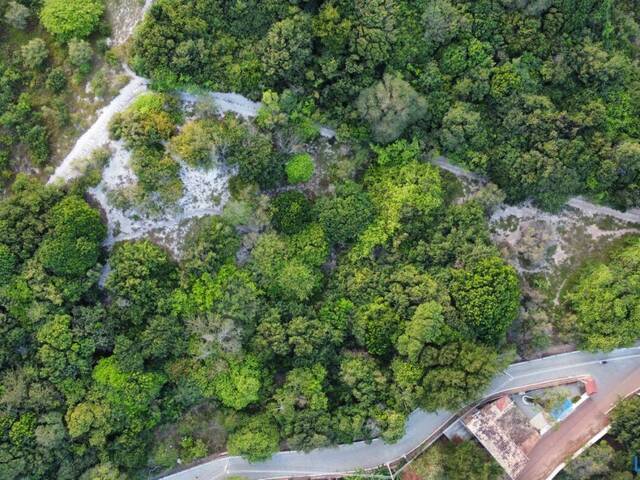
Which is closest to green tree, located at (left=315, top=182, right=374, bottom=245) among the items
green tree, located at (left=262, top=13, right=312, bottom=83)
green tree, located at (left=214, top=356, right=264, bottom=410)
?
green tree, located at (left=262, top=13, right=312, bottom=83)

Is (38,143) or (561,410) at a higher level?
(38,143)

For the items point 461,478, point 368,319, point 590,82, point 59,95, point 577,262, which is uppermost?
point 590,82

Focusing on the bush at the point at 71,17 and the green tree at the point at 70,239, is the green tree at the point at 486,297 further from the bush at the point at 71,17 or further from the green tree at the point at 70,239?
the bush at the point at 71,17

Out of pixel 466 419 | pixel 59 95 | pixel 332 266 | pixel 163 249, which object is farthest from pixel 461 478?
pixel 59 95

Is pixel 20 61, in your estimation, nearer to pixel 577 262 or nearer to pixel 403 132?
pixel 403 132

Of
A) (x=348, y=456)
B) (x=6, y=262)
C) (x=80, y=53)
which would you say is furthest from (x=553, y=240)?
(x=6, y=262)

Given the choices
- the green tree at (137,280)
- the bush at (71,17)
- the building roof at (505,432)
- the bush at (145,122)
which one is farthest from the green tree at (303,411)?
the bush at (71,17)

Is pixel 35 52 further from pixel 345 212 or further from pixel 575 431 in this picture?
pixel 575 431
